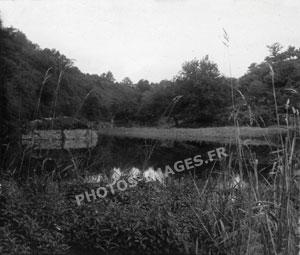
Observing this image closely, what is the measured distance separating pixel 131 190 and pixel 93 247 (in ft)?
4.34

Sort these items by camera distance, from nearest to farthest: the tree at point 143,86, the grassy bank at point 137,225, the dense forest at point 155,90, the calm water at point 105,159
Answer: the grassy bank at point 137,225 < the calm water at point 105,159 < the dense forest at point 155,90 < the tree at point 143,86

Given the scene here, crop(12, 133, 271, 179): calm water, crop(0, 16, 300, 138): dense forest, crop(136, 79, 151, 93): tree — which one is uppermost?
crop(136, 79, 151, 93): tree

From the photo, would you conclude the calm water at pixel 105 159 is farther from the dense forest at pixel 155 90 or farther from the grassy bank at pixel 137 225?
the dense forest at pixel 155 90

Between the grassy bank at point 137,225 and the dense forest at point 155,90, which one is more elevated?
the dense forest at point 155,90

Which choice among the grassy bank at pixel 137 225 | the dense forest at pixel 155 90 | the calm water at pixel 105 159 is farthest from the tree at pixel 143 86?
the grassy bank at pixel 137 225

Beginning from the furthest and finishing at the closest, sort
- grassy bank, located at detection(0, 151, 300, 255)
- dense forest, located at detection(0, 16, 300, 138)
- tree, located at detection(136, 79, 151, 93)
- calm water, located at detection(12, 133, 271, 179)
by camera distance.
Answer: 1. tree, located at detection(136, 79, 151, 93)
2. dense forest, located at detection(0, 16, 300, 138)
3. calm water, located at detection(12, 133, 271, 179)
4. grassy bank, located at detection(0, 151, 300, 255)

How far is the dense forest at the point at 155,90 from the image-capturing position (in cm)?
2197

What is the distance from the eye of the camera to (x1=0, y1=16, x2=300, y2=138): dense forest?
72.1 feet

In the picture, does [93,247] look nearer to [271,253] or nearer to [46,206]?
[46,206]

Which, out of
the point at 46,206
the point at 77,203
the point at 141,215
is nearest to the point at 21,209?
the point at 46,206

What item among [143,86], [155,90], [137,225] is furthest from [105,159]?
[143,86]

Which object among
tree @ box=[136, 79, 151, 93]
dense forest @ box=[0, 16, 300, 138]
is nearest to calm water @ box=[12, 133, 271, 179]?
dense forest @ box=[0, 16, 300, 138]

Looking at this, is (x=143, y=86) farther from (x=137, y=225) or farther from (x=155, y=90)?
(x=137, y=225)

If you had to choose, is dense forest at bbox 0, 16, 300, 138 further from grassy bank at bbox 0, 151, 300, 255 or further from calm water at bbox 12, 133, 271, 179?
grassy bank at bbox 0, 151, 300, 255
